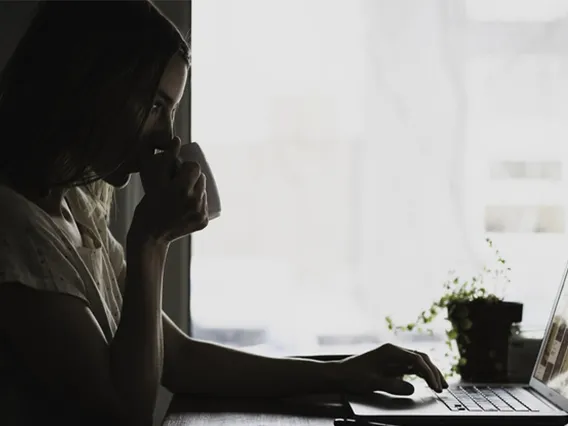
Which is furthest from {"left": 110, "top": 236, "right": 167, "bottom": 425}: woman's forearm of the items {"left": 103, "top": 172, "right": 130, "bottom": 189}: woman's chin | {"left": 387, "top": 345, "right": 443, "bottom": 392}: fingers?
{"left": 387, "top": 345, "right": 443, "bottom": 392}: fingers

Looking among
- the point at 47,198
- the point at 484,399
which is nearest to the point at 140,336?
the point at 47,198

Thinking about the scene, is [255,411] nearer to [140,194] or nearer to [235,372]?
[235,372]

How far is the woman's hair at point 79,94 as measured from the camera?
1.17m

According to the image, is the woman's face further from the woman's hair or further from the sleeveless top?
the sleeveless top

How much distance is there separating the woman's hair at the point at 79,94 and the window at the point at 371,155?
2.41ft

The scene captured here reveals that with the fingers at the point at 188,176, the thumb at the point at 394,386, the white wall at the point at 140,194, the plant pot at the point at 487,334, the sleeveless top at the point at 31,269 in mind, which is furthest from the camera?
the white wall at the point at 140,194

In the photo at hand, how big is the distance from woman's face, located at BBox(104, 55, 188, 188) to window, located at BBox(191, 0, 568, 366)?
0.72m

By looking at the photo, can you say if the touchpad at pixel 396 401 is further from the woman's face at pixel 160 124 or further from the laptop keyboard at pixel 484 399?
the woman's face at pixel 160 124

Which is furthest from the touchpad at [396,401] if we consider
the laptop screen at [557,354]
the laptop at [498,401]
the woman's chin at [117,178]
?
the woman's chin at [117,178]

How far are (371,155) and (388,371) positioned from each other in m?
0.68

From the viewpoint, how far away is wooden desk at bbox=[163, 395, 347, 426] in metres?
1.13

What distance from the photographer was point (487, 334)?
1.61 m

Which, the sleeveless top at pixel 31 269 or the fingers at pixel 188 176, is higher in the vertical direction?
the fingers at pixel 188 176

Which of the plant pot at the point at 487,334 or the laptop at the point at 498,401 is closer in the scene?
the laptop at the point at 498,401
